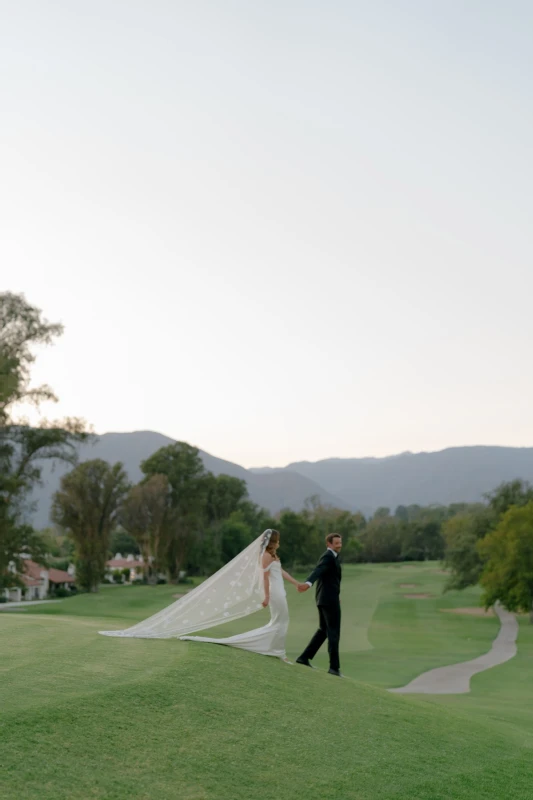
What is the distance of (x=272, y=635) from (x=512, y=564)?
1447 inches

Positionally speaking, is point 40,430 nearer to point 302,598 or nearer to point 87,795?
point 302,598

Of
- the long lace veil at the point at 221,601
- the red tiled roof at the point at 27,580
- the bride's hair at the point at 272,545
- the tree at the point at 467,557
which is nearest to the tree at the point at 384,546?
the red tiled roof at the point at 27,580

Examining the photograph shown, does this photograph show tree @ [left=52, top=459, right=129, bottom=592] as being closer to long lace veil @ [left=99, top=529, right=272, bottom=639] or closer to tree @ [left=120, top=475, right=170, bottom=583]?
tree @ [left=120, top=475, right=170, bottom=583]

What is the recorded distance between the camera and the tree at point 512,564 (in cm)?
4628

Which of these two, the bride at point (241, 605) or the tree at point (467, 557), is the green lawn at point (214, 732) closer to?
the bride at point (241, 605)

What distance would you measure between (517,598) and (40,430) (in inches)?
1171

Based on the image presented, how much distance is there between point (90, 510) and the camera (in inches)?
2544

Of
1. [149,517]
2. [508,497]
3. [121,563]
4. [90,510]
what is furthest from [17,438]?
[121,563]

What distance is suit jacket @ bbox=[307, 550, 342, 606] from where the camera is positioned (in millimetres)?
13805

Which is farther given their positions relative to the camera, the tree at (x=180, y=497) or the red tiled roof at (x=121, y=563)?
the red tiled roof at (x=121, y=563)

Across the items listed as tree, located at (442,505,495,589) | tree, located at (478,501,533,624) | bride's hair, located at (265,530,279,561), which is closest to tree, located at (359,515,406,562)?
tree, located at (442,505,495,589)

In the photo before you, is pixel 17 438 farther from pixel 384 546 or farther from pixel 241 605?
pixel 384 546

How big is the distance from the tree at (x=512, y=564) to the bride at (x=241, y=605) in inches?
1412

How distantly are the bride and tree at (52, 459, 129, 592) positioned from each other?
2017 inches
